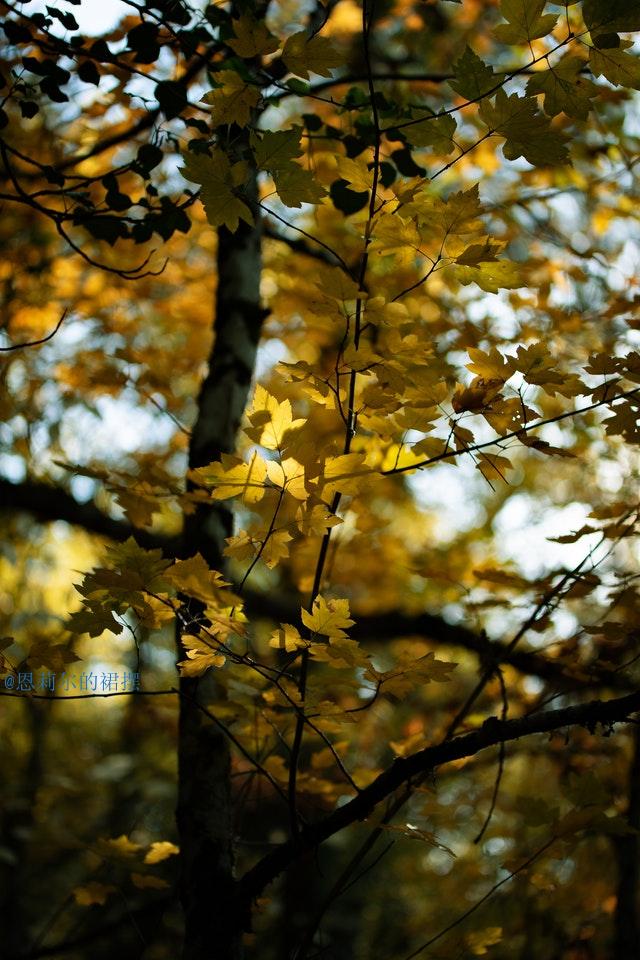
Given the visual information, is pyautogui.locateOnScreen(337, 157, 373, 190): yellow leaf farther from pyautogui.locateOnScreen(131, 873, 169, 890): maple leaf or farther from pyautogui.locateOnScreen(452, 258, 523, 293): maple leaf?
pyautogui.locateOnScreen(131, 873, 169, 890): maple leaf

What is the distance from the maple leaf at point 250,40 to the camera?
1101 mm

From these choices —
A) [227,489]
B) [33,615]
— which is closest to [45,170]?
[227,489]

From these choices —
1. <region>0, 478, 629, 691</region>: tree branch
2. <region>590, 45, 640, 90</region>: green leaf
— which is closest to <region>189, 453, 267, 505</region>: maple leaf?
<region>590, 45, 640, 90</region>: green leaf

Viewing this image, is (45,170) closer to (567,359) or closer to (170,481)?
(170,481)

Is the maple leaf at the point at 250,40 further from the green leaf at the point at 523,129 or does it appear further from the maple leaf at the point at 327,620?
the maple leaf at the point at 327,620

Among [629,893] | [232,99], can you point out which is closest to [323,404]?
[232,99]

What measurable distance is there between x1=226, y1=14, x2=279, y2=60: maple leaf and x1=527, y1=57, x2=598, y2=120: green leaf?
41 centimetres

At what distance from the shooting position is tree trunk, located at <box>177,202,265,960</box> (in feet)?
4.62

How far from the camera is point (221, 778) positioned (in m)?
1.62

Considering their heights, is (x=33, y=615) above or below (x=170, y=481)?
above

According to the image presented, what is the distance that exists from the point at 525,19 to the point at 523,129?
152 millimetres

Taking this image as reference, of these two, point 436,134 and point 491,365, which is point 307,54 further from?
point 491,365

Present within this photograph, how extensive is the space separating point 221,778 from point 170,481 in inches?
27.5

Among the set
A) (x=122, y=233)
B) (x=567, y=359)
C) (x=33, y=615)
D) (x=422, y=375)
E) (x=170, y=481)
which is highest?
(x=33, y=615)
